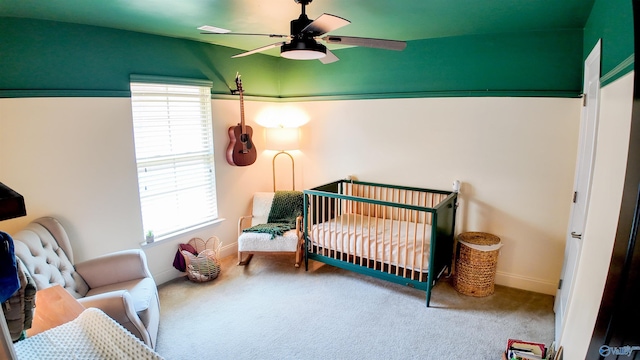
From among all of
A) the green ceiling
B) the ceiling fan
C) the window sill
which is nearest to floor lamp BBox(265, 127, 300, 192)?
the window sill

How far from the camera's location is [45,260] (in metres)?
Answer: 2.29

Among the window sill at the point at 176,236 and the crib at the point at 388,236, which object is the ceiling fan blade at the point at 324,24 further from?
the window sill at the point at 176,236

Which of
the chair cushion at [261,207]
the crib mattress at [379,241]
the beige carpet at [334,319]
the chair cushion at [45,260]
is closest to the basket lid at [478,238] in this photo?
the crib mattress at [379,241]

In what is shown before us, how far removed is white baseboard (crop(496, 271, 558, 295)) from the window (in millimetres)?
3089

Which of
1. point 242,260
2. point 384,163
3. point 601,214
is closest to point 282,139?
point 384,163

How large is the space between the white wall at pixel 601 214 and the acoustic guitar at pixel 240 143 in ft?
10.4

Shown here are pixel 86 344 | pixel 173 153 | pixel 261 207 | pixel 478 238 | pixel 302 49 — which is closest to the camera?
pixel 86 344

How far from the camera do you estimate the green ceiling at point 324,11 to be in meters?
2.17

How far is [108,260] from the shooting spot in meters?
2.58

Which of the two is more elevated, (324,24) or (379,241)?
(324,24)

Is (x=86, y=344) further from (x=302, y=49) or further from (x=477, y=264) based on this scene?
(x=477, y=264)

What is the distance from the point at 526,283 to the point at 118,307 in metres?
3.40

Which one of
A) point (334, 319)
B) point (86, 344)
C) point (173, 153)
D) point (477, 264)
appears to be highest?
point (173, 153)

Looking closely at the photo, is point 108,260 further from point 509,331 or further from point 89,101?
point 509,331
